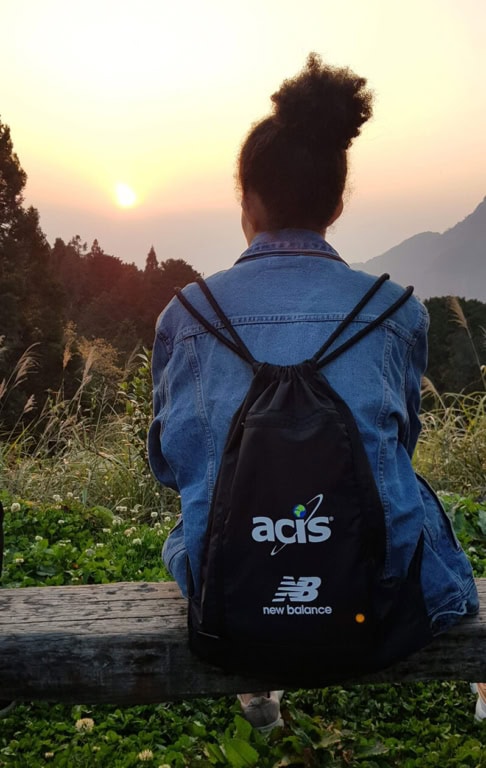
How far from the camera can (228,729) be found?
1.87m

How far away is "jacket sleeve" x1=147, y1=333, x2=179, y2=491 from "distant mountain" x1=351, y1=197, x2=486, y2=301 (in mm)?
125280

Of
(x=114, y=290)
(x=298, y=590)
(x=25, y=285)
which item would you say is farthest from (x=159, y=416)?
(x=114, y=290)

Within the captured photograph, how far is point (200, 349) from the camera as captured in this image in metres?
1.45

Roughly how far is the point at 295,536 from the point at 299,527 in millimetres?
17

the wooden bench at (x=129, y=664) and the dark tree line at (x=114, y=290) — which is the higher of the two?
the dark tree line at (x=114, y=290)

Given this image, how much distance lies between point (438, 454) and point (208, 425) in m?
3.69

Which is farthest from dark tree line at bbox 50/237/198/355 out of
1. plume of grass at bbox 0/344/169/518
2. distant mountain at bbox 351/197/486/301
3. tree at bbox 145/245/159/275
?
distant mountain at bbox 351/197/486/301

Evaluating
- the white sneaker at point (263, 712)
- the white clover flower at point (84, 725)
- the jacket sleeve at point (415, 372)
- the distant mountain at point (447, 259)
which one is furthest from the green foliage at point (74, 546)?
the distant mountain at point (447, 259)

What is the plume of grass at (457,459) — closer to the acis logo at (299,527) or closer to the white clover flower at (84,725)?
the white clover flower at (84,725)

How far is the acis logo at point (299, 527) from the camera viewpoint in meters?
1.22

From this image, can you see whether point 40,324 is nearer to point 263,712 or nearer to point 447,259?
point 263,712

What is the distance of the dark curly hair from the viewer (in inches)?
58.8

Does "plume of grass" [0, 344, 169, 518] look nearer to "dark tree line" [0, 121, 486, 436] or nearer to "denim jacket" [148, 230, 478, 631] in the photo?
"denim jacket" [148, 230, 478, 631]

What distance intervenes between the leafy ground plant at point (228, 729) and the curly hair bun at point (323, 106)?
1.38 meters
